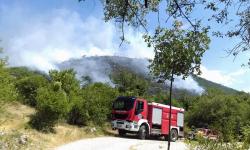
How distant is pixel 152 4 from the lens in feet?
35.4

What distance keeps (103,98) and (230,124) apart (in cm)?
2243

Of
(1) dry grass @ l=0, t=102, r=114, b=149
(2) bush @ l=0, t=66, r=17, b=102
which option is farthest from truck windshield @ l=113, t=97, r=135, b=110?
(2) bush @ l=0, t=66, r=17, b=102

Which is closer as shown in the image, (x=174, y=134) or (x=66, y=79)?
(x=66, y=79)

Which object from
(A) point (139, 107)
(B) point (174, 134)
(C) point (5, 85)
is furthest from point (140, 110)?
(C) point (5, 85)

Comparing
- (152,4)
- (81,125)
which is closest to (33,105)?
(81,125)

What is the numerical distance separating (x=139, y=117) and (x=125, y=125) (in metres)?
1.22

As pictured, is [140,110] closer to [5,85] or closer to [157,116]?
[157,116]

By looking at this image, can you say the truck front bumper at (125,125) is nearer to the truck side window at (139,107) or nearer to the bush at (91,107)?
the truck side window at (139,107)

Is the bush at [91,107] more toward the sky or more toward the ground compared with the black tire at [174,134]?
more toward the sky

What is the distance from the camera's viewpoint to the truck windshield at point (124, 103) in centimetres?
3531

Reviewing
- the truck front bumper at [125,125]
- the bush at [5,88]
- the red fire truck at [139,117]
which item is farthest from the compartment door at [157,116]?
the bush at [5,88]

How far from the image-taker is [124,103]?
35688 millimetres

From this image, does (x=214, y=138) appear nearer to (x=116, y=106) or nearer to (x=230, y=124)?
(x=230, y=124)

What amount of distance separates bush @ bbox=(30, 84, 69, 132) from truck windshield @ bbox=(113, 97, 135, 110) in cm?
599
